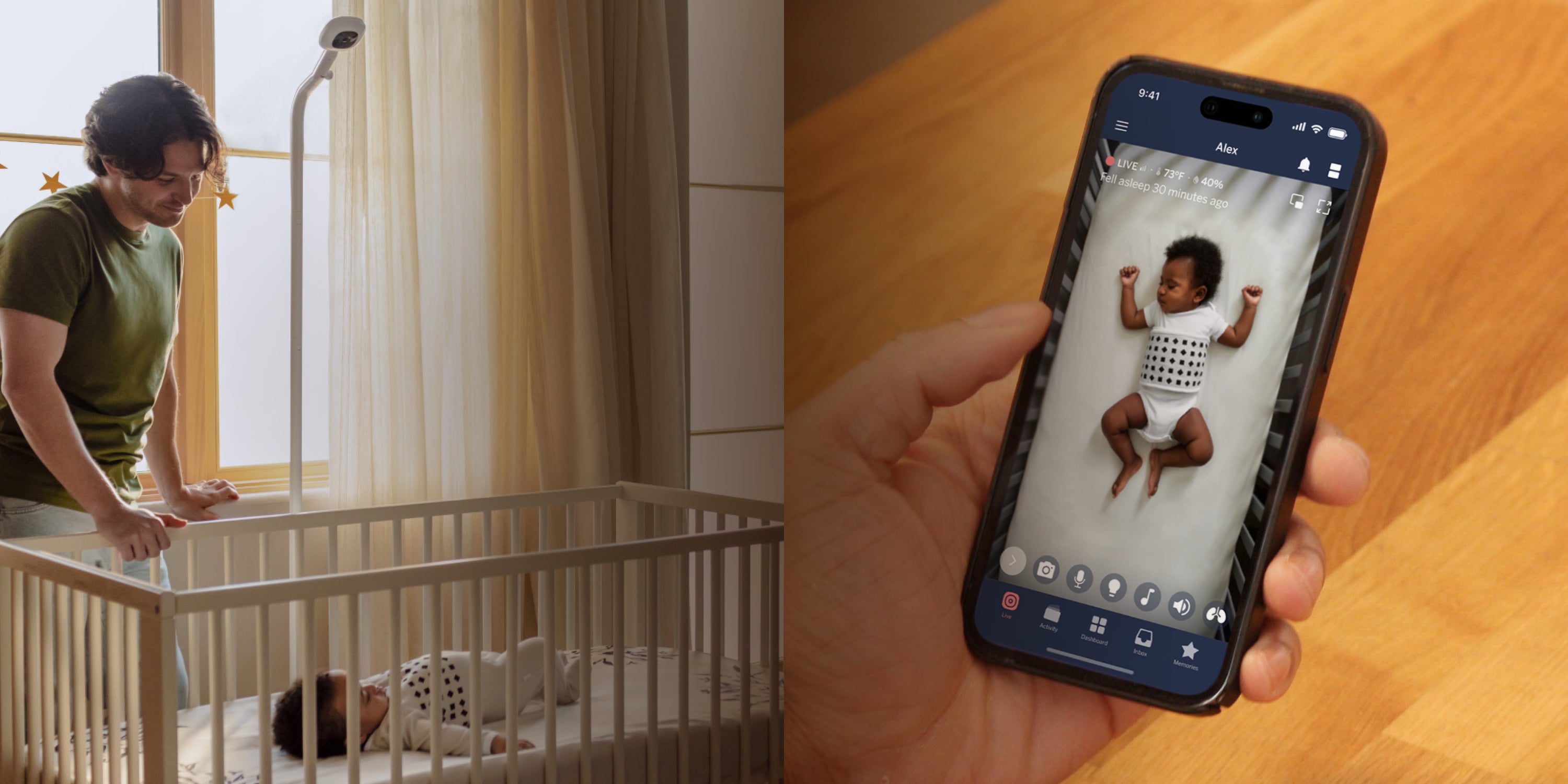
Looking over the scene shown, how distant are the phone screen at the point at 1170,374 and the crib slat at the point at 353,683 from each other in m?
0.58

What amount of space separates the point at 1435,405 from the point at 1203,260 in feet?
0.17

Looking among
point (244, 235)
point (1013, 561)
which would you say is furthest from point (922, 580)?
point (244, 235)

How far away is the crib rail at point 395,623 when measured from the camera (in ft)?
2.39

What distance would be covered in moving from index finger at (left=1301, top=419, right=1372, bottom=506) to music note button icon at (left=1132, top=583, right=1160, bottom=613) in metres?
0.04

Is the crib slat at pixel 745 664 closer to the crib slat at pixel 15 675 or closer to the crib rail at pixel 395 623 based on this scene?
the crib rail at pixel 395 623

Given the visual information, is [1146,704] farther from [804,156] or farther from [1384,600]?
[804,156]

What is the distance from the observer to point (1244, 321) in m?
0.22

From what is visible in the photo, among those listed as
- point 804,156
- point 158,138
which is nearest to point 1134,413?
point 804,156

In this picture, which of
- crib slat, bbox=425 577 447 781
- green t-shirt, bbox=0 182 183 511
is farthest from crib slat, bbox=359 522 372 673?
crib slat, bbox=425 577 447 781

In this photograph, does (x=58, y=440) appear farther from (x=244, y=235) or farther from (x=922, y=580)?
(x=922, y=580)

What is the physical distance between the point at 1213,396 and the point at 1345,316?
3 cm

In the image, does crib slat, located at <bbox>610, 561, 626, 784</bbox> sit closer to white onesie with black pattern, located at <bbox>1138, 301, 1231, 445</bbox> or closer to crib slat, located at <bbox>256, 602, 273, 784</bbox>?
crib slat, located at <bbox>256, 602, 273, 784</bbox>

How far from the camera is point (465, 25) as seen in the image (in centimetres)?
125

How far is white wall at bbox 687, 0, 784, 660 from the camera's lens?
0.97 meters
